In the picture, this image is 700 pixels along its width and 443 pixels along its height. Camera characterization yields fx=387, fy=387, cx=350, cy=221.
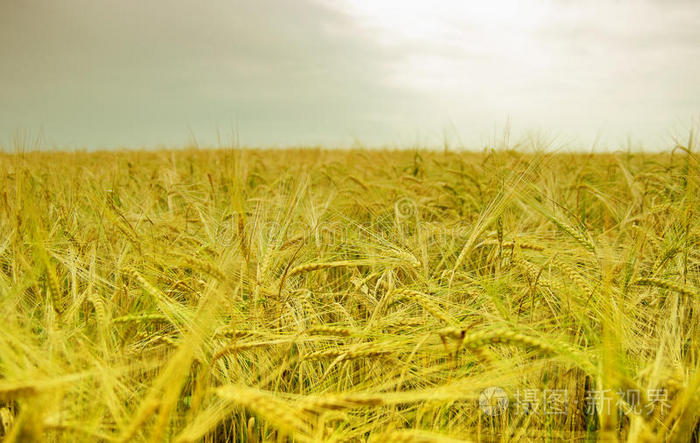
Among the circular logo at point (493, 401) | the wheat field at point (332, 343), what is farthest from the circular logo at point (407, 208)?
the circular logo at point (493, 401)

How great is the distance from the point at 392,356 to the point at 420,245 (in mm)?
695

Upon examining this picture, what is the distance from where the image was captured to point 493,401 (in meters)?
0.94

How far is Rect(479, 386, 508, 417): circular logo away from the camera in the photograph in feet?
3.07

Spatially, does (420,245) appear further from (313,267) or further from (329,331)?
(329,331)

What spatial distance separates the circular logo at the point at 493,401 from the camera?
3.07 feet

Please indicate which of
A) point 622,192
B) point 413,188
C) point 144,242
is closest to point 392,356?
point 144,242

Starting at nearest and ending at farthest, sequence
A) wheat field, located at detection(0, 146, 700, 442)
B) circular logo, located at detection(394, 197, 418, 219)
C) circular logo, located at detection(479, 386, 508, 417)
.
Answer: wheat field, located at detection(0, 146, 700, 442) → circular logo, located at detection(479, 386, 508, 417) → circular logo, located at detection(394, 197, 418, 219)

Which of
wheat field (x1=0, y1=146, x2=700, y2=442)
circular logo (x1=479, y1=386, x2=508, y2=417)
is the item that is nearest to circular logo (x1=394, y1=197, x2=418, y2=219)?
wheat field (x1=0, y1=146, x2=700, y2=442)

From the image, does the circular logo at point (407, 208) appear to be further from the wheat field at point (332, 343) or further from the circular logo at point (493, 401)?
the circular logo at point (493, 401)

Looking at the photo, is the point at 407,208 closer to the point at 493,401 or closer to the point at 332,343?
the point at 332,343

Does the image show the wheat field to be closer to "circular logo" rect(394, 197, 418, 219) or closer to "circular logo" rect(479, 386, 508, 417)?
"circular logo" rect(479, 386, 508, 417)

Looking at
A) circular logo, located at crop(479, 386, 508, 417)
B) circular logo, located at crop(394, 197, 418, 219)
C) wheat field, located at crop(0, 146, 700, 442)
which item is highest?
circular logo, located at crop(394, 197, 418, 219)

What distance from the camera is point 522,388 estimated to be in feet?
3.15

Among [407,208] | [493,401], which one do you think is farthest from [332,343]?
[407,208]
